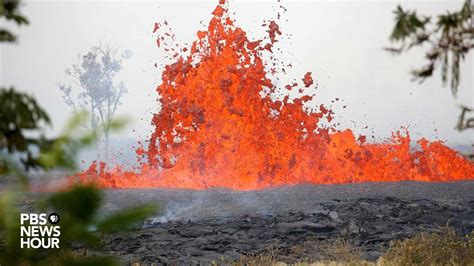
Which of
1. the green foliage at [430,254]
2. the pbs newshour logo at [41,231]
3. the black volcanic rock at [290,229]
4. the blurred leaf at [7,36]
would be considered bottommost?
the green foliage at [430,254]

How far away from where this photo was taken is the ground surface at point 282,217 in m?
10.2

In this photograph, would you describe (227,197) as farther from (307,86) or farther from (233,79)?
(307,86)

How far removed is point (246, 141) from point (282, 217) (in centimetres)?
548

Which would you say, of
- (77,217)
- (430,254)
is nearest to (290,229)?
(430,254)

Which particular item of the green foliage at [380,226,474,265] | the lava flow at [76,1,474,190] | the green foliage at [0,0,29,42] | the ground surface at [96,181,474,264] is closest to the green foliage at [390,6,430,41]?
the green foliage at [0,0,29,42]

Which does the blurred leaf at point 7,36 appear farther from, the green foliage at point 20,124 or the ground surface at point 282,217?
the ground surface at point 282,217

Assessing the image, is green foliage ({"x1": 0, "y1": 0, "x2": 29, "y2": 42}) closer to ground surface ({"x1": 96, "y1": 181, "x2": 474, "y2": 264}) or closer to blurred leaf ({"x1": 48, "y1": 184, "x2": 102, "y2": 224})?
blurred leaf ({"x1": 48, "y1": 184, "x2": 102, "y2": 224})

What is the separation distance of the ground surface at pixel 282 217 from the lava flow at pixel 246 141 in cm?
238

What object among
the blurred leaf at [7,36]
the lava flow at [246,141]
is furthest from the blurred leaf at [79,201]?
the lava flow at [246,141]

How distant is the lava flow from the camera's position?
17203 mm

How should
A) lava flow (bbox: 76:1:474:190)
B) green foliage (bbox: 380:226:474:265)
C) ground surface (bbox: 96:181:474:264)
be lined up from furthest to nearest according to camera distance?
lava flow (bbox: 76:1:474:190)
ground surface (bbox: 96:181:474:264)
green foliage (bbox: 380:226:474:265)

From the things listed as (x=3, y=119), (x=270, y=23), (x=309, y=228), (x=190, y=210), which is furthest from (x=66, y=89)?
(x=3, y=119)

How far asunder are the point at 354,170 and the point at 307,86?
3014 mm

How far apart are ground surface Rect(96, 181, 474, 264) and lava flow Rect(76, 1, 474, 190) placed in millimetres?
2385
